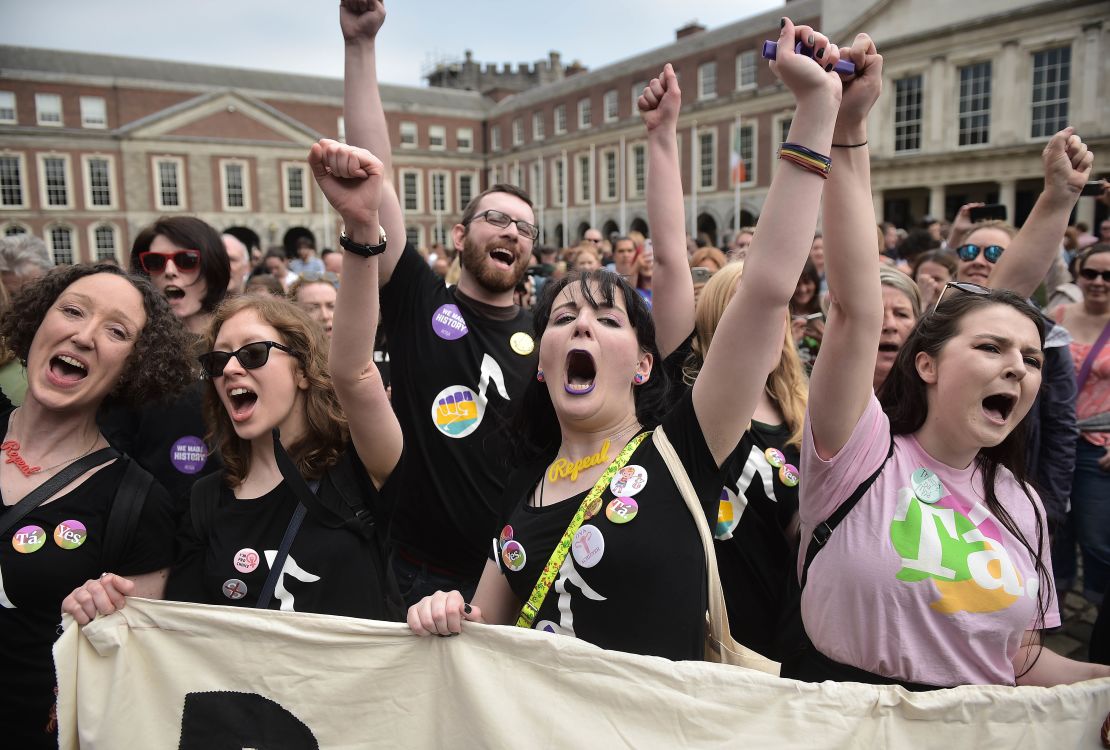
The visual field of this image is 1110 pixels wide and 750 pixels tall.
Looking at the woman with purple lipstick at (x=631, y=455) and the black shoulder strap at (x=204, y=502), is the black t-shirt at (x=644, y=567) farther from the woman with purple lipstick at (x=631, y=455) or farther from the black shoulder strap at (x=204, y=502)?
the black shoulder strap at (x=204, y=502)

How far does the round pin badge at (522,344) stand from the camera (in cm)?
323

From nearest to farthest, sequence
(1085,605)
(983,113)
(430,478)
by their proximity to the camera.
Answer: (430,478), (1085,605), (983,113)

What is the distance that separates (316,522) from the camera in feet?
6.75

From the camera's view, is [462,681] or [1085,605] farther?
[1085,605]

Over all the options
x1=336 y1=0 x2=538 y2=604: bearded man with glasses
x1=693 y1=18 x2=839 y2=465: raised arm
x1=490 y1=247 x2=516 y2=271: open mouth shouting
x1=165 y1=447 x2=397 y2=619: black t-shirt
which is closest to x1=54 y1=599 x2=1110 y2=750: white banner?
x1=165 y1=447 x2=397 y2=619: black t-shirt

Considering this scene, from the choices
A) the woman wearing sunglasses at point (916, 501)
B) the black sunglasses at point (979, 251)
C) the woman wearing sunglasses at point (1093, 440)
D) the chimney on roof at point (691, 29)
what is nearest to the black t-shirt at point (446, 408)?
the woman wearing sunglasses at point (916, 501)

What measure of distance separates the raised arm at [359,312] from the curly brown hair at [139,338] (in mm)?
831

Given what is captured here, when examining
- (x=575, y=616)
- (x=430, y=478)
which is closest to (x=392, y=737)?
(x=575, y=616)

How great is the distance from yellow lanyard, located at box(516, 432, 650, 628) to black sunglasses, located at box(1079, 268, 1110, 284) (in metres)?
3.68

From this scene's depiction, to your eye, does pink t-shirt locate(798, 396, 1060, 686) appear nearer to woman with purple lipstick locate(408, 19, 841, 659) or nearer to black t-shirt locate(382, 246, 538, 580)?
woman with purple lipstick locate(408, 19, 841, 659)

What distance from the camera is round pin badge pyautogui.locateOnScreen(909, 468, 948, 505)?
1.82 metres

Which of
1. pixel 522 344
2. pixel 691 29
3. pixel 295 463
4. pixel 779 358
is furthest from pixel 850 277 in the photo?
pixel 691 29

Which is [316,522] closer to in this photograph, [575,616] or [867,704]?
[575,616]

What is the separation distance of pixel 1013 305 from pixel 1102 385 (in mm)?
2812
